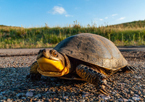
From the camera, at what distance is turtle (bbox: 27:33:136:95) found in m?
1.69

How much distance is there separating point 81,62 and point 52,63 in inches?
25.3

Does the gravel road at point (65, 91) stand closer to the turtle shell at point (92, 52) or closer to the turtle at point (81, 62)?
the turtle at point (81, 62)

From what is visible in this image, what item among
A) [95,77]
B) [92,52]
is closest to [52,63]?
[95,77]

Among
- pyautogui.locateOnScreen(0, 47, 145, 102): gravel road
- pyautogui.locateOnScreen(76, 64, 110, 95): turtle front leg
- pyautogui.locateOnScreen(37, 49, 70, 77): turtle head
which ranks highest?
pyautogui.locateOnScreen(37, 49, 70, 77): turtle head

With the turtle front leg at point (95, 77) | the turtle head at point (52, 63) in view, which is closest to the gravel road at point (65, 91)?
the turtle front leg at point (95, 77)

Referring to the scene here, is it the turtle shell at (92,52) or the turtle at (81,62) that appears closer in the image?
the turtle at (81,62)

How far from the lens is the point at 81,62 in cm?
211

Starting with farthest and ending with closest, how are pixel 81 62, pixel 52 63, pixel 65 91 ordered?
pixel 81 62, pixel 65 91, pixel 52 63

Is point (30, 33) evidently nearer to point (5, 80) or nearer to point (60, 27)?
point (60, 27)

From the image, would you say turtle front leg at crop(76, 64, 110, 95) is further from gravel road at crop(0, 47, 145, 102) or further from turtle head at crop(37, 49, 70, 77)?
turtle head at crop(37, 49, 70, 77)

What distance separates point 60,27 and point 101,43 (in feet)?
55.1

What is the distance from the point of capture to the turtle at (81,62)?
169 centimetres

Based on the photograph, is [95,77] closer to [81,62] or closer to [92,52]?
[81,62]

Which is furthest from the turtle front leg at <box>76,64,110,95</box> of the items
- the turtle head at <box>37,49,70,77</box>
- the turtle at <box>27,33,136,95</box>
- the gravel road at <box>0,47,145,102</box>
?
the turtle head at <box>37,49,70,77</box>
